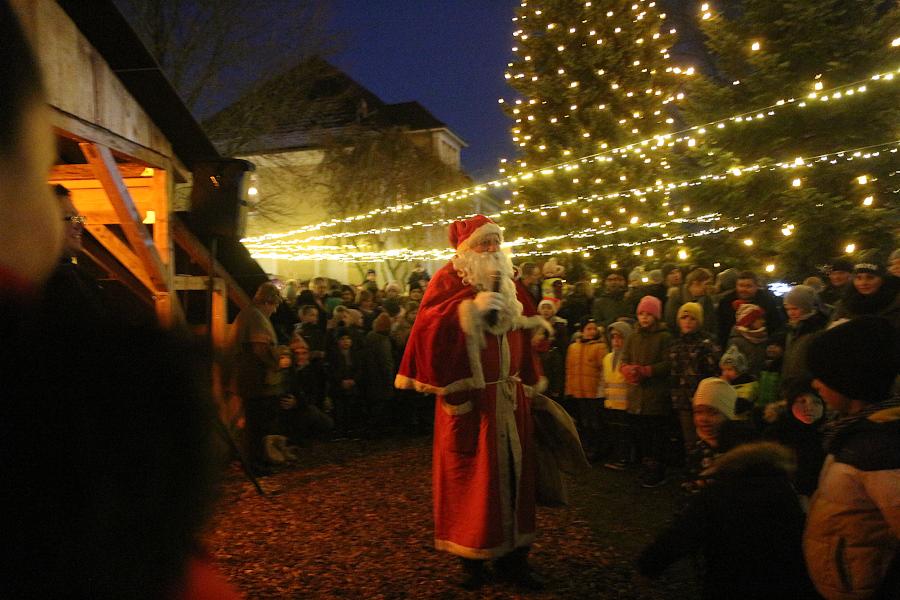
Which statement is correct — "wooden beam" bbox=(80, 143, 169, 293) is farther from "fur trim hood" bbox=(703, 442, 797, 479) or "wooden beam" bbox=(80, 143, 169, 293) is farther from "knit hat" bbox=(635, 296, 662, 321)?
"fur trim hood" bbox=(703, 442, 797, 479)

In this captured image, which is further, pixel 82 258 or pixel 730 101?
pixel 730 101

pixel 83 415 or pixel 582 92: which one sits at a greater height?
pixel 582 92

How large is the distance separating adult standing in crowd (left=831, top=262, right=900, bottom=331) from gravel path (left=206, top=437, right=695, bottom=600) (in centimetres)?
249

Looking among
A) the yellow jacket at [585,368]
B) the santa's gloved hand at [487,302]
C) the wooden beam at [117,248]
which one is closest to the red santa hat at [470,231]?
the santa's gloved hand at [487,302]

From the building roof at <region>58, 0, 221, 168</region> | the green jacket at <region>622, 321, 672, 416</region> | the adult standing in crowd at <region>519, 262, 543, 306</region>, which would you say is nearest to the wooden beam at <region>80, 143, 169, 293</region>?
the building roof at <region>58, 0, 221, 168</region>

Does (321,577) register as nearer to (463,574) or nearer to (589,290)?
(463,574)

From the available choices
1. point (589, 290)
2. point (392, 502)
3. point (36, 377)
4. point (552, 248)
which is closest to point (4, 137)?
point (36, 377)

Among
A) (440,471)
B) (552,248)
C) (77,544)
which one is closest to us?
(77,544)

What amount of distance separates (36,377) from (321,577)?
16.7 feet

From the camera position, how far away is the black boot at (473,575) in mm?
5082

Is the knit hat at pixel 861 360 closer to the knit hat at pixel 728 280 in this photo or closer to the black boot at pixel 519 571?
the black boot at pixel 519 571

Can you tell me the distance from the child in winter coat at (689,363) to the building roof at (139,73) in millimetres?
5265

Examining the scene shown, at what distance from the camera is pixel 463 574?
5.39 meters

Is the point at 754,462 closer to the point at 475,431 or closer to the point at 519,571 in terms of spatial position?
the point at 475,431
